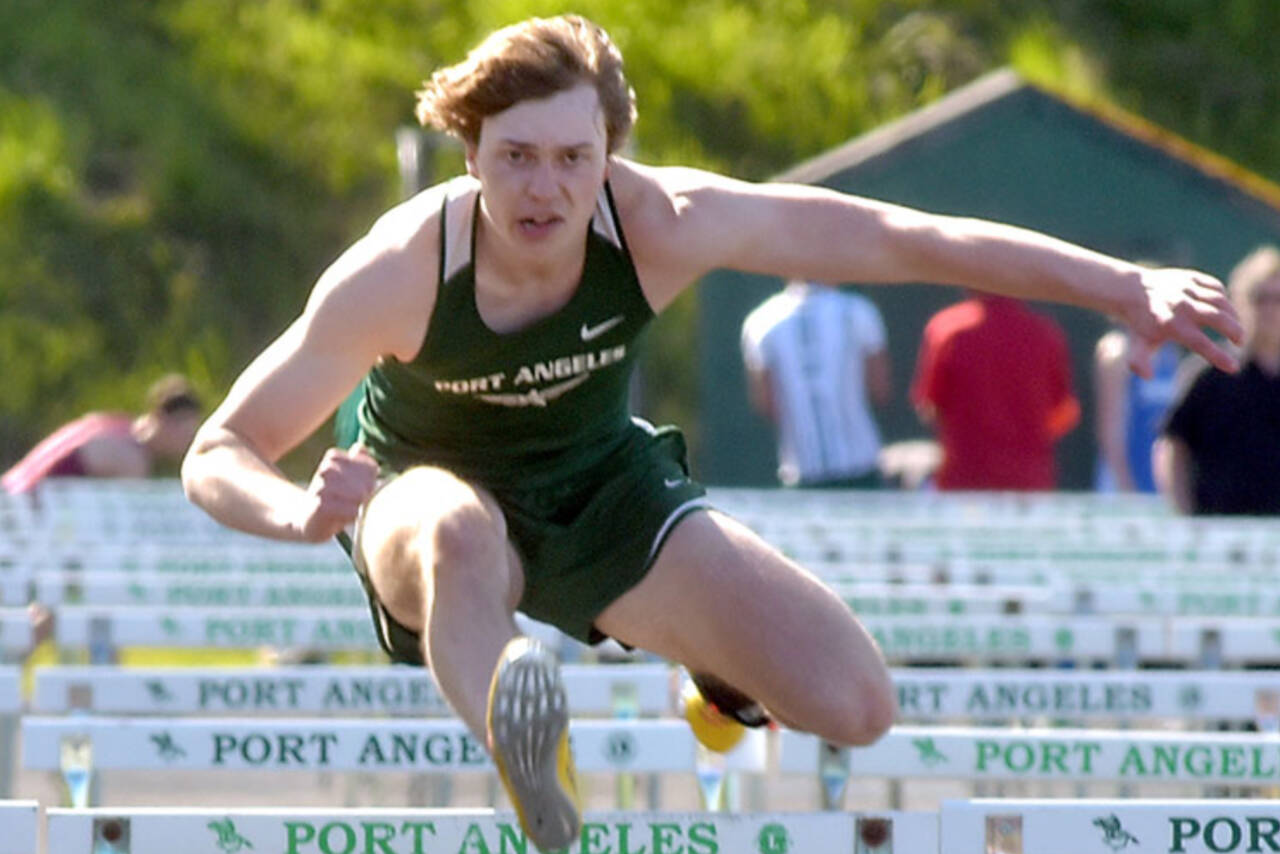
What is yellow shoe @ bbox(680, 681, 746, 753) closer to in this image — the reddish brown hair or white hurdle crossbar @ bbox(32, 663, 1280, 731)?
white hurdle crossbar @ bbox(32, 663, 1280, 731)

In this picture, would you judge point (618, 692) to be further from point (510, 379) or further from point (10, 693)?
point (510, 379)

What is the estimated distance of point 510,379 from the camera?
591 cm

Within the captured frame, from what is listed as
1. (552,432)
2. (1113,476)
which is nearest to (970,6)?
(1113,476)

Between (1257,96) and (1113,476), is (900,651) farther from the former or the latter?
(1257,96)

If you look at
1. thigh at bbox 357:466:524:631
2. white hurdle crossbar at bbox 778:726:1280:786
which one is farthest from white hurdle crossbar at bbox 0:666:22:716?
white hurdle crossbar at bbox 778:726:1280:786

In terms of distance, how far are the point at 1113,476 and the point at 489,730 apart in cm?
987

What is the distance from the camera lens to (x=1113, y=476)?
14.7 m

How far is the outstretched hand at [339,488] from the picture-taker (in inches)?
194

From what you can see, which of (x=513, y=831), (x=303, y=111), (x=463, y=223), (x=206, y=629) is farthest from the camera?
(x=303, y=111)

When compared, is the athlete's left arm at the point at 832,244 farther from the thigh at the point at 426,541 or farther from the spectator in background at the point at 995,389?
the spectator in background at the point at 995,389

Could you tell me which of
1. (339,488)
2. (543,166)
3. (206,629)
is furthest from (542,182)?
(206,629)

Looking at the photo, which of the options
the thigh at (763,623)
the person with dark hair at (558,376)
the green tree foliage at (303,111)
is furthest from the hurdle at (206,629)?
the green tree foliage at (303,111)

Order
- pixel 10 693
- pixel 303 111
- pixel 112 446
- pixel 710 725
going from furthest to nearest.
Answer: pixel 303 111
pixel 112 446
pixel 10 693
pixel 710 725

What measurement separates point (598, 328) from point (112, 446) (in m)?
7.59
